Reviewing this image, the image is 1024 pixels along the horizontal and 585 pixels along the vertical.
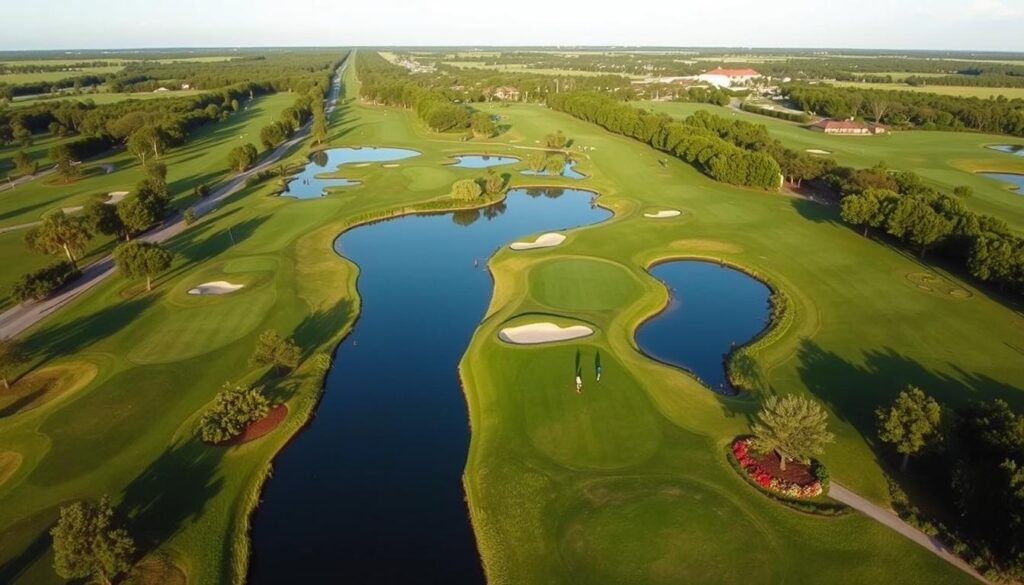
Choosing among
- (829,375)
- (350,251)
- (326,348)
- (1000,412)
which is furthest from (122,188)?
(1000,412)

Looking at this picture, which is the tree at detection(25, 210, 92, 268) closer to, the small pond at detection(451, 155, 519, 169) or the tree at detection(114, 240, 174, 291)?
the tree at detection(114, 240, 174, 291)

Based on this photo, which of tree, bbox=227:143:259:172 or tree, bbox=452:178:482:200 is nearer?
tree, bbox=452:178:482:200

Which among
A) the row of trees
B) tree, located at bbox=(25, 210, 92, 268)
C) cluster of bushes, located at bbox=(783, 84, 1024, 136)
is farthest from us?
cluster of bushes, located at bbox=(783, 84, 1024, 136)

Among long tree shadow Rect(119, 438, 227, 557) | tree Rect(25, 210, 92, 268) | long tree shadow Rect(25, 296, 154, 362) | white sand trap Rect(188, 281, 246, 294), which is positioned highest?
tree Rect(25, 210, 92, 268)

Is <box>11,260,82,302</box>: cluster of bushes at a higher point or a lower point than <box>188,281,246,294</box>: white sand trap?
higher

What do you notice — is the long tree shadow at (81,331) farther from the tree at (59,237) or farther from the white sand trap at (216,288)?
the tree at (59,237)

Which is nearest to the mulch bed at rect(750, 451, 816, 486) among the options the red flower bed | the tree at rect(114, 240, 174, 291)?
the red flower bed

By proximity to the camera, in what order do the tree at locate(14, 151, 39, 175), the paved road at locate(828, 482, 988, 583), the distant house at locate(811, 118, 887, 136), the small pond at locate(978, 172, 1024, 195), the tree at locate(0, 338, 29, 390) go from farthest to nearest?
1. the distant house at locate(811, 118, 887, 136)
2. the tree at locate(14, 151, 39, 175)
3. the small pond at locate(978, 172, 1024, 195)
4. the tree at locate(0, 338, 29, 390)
5. the paved road at locate(828, 482, 988, 583)

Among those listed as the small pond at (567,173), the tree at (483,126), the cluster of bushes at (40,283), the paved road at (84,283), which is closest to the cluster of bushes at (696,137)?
the small pond at (567,173)
